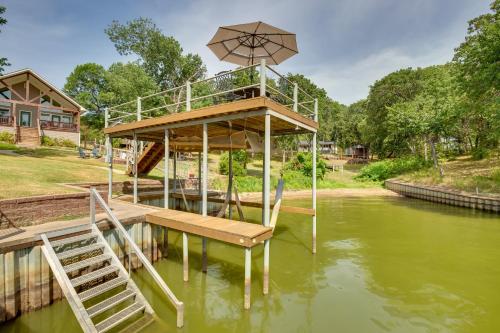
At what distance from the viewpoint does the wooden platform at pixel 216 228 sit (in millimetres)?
6125

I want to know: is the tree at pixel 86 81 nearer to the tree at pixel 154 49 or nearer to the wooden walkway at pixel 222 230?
the tree at pixel 154 49

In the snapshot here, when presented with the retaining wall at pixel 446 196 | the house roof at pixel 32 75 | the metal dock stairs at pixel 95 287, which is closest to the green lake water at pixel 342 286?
the metal dock stairs at pixel 95 287

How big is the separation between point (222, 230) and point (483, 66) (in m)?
22.1

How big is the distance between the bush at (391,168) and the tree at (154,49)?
30958 millimetres

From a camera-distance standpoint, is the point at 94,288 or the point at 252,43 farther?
the point at 252,43

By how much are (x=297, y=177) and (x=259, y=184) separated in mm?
5953

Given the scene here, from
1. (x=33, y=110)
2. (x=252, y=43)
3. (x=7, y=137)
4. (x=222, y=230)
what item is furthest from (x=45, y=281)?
(x=33, y=110)

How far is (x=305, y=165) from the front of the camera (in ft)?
101

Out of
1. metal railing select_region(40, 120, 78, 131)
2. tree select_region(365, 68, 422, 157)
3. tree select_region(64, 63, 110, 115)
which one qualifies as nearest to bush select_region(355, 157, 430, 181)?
tree select_region(365, 68, 422, 157)

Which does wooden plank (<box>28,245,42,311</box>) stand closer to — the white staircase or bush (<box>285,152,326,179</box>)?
the white staircase

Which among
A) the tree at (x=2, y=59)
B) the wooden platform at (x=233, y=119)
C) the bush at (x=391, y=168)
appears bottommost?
the bush at (x=391, y=168)

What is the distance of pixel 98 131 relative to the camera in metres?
44.9

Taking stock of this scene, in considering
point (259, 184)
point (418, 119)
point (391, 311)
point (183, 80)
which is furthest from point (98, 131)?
point (391, 311)

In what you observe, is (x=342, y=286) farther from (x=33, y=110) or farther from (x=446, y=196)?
(x=33, y=110)
